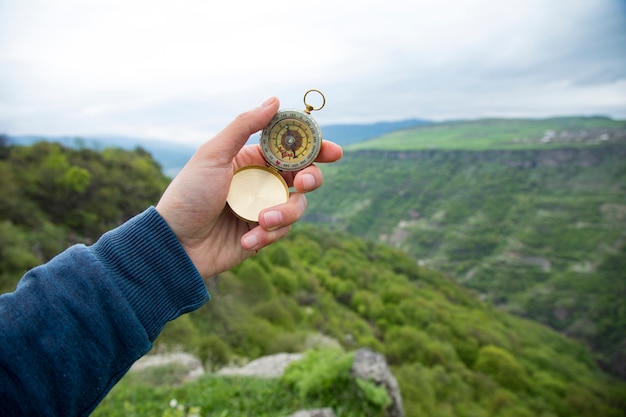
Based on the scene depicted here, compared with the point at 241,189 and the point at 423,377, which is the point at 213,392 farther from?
the point at 423,377

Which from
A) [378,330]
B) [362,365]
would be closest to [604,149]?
[378,330]

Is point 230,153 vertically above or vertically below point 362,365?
above

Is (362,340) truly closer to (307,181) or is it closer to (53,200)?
(53,200)

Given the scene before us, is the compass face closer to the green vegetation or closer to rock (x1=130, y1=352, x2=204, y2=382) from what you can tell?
rock (x1=130, y1=352, x2=204, y2=382)

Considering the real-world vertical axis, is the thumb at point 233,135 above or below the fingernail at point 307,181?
above

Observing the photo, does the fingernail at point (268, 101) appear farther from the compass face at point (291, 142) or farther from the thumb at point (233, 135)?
the compass face at point (291, 142)

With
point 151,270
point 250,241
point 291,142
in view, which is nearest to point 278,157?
point 291,142

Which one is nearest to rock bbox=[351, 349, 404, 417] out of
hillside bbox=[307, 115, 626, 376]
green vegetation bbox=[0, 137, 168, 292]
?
green vegetation bbox=[0, 137, 168, 292]

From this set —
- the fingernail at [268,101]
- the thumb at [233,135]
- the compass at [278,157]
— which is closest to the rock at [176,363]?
the compass at [278,157]

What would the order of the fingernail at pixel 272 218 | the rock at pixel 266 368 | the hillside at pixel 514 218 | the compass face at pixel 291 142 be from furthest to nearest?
the hillside at pixel 514 218 → the rock at pixel 266 368 → the compass face at pixel 291 142 → the fingernail at pixel 272 218
